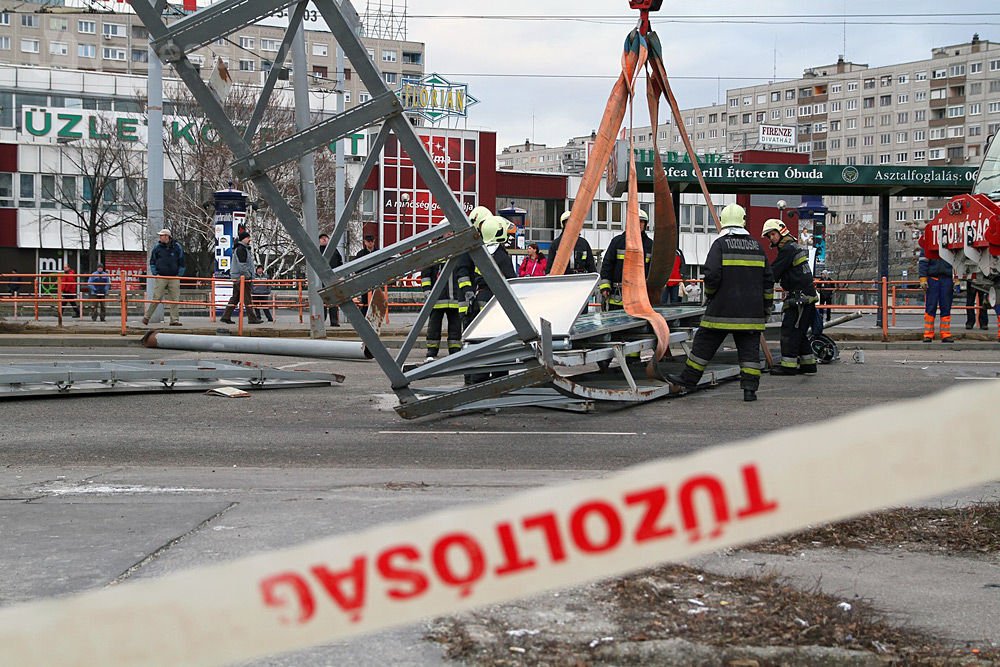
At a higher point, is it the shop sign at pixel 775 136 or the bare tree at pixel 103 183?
the shop sign at pixel 775 136

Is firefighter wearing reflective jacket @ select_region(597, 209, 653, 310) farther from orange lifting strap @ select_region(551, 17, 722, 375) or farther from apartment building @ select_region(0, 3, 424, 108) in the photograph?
apartment building @ select_region(0, 3, 424, 108)

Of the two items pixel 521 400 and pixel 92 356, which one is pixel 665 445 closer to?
pixel 521 400

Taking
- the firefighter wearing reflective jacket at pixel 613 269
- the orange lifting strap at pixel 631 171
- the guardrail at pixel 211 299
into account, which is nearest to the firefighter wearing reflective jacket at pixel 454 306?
the orange lifting strap at pixel 631 171

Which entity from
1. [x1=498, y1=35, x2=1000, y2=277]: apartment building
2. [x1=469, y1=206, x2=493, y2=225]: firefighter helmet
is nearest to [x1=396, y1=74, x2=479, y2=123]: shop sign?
[x1=498, y1=35, x2=1000, y2=277]: apartment building

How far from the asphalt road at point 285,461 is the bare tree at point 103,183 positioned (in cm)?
3842

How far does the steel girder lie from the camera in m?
8.45

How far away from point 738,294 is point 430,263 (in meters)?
3.78

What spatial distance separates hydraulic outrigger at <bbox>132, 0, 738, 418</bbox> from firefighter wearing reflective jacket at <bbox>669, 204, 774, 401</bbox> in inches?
22.0

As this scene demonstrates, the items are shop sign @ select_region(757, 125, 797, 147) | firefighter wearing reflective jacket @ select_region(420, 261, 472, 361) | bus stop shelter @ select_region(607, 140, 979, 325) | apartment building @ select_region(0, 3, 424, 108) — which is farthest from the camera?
apartment building @ select_region(0, 3, 424, 108)

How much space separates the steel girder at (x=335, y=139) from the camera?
332 inches

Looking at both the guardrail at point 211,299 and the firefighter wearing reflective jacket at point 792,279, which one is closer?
the firefighter wearing reflective jacket at point 792,279

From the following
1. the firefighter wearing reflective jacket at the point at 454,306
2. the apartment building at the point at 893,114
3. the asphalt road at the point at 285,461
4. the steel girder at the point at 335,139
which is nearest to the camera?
the asphalt road at the point at 285,461

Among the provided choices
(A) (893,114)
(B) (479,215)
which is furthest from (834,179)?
(A) (893,114)

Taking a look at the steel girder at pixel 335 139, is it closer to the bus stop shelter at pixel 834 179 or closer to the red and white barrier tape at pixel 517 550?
the red and white barrier tape at pixel 517 550
